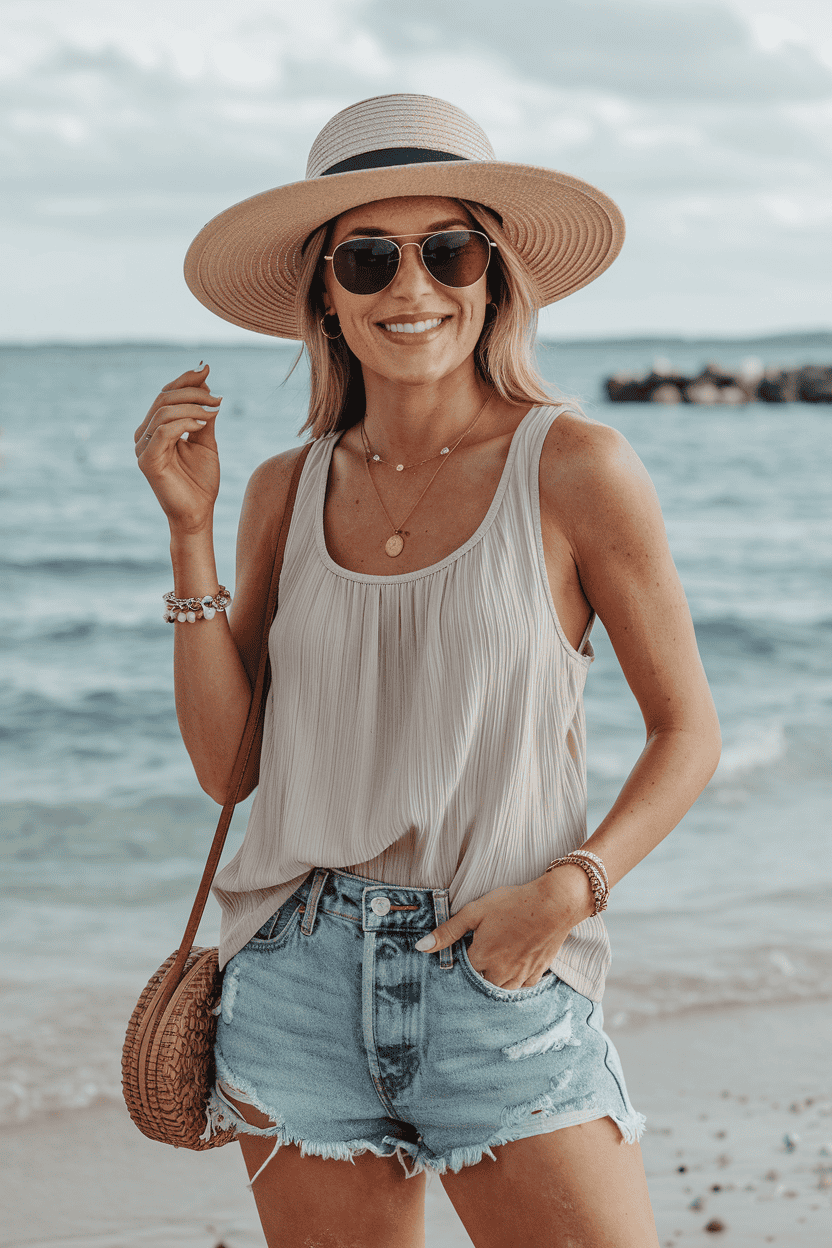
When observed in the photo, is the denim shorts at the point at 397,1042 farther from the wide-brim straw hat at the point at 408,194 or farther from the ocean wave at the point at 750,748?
the ocean wave at the point at 750,748

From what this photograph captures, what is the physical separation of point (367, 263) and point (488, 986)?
1.13 m

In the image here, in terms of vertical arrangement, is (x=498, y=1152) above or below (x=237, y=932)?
below

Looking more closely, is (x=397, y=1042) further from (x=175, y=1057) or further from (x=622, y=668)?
(x=622, y=668)

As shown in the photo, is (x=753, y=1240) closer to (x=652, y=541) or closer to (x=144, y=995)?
(x=144, y=995)

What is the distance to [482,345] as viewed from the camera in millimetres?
2088

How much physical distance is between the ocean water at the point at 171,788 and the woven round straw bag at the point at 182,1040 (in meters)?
0.89

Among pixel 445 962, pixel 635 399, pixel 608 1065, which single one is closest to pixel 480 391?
pixel 445 962

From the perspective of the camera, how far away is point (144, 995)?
76.9 inches

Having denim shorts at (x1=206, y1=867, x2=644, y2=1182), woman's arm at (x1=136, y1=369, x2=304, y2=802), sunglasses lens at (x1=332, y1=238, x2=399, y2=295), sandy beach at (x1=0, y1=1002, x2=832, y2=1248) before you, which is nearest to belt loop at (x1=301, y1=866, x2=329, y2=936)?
denim shorts at (x1=206, y1=867, x2=644, y2=1182)

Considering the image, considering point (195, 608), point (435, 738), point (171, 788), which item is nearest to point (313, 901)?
point (435, 738)

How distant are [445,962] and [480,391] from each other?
0.95m

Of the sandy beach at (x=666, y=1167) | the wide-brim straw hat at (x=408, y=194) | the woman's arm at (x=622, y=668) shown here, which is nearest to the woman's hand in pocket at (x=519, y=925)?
the woman's arm at (x=622, y=668)

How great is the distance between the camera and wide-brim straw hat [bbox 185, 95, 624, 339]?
1925mm

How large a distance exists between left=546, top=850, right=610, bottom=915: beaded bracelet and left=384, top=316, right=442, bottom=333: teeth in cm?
86
